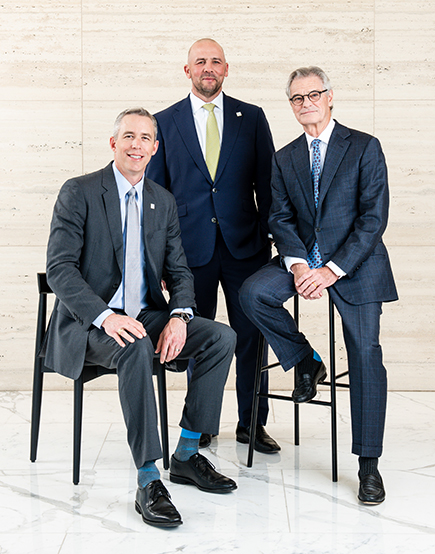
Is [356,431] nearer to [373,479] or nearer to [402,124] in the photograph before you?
[373,479]

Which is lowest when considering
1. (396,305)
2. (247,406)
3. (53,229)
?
(247,406)

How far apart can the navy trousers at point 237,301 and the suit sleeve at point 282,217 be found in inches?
11.8

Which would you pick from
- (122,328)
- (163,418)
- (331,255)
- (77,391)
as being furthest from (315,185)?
(77,391)

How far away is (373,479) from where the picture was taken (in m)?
2.44

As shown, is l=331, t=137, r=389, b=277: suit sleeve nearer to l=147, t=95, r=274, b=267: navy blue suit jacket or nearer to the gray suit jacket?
l=147, t=95, r=274, b=267: navy blue suit jacket

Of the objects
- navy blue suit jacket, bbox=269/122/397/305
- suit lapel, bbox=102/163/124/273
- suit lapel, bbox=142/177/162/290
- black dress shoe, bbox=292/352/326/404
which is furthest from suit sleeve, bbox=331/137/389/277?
suit lapel, bbox=102/163/124/273

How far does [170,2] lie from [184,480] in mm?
Result: 2799

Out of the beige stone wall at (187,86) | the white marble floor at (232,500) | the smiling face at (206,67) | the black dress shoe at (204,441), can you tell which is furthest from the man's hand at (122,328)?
the beige stone wall at (187,86)

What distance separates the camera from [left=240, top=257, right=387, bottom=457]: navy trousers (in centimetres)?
249

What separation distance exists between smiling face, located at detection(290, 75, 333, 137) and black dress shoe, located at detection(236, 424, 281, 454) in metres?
1.32

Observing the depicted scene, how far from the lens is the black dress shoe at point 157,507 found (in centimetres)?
218

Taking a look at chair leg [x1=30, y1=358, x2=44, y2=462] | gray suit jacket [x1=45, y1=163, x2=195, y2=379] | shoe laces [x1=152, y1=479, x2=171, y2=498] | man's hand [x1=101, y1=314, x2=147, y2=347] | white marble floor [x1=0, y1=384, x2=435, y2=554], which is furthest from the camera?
chair leg [x1=30, y1=358, x2=44, y2=462]

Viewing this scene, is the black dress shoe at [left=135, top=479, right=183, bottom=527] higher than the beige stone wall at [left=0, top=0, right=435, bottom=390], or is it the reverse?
the beige stone wall at [left=0, top=0, right=435, bottom=390]

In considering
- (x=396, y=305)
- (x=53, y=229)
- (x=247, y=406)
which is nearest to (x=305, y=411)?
(x=247, y=406)
